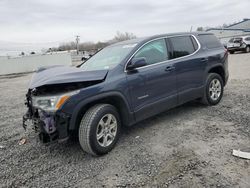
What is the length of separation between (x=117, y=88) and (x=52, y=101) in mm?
937

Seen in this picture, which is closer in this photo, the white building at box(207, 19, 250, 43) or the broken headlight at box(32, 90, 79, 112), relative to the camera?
the broken headlight at box(32, 90, 79, 112)

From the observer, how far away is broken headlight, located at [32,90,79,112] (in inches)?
114

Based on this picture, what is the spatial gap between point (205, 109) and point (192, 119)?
2.29 ft

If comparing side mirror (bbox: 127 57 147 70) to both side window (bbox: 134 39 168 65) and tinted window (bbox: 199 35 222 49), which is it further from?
tinted window (bbox: 199 35 222 49)

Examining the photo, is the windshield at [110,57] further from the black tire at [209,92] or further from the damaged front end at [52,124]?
the black tire at [209,92]

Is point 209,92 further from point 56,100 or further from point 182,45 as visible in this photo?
point 56,100

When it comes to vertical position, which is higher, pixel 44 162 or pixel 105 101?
pixel 105 101

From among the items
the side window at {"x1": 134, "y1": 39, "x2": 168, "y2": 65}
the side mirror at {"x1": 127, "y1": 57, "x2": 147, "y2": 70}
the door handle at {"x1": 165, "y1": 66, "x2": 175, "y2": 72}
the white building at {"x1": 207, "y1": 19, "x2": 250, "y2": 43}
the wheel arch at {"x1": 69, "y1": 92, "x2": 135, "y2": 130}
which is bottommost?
the wheel arch at {"x1": 69, "y1": 92, "x2": 135, "y2": 130}

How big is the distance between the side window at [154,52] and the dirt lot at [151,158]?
4.09 ft

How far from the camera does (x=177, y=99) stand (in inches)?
167

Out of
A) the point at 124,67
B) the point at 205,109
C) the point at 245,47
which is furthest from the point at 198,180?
the point at 245,47

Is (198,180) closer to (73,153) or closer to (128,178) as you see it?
(128,178)

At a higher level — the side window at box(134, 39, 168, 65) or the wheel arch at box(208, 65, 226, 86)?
the side window at box(134, 39, 168, 65)

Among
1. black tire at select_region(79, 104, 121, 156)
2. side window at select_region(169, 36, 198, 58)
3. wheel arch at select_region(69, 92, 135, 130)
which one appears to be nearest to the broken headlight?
wheel arch at select_region(69, 92, 135, 130)
